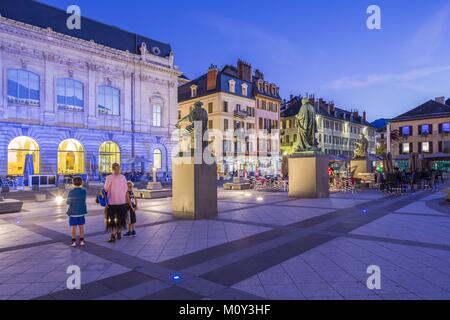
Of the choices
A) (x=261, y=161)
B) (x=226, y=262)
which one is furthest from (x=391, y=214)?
(x=261, y=161)

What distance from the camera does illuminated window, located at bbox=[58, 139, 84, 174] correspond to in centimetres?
2997

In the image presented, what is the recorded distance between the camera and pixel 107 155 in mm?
33438

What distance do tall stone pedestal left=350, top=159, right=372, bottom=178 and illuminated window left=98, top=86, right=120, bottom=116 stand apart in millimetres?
24940

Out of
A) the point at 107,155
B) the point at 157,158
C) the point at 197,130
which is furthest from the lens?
the point at 157,158

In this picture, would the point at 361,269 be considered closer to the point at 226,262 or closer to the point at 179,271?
the point at 226,262

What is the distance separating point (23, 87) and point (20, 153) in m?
5.80

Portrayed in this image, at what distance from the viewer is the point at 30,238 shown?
801cm

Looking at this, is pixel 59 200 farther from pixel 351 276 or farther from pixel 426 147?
pixel 426 147

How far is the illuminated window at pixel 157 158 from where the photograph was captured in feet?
125

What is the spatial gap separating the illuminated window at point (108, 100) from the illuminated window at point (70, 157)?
4651 mm

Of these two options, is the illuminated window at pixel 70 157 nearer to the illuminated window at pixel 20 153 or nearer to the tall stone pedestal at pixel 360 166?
the illuminated window at pixel 20 153

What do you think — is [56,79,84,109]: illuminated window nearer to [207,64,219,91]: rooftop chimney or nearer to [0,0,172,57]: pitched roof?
[0,0,172,57]: pitched roof

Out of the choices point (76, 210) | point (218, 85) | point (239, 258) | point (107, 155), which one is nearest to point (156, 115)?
point (107, 155)

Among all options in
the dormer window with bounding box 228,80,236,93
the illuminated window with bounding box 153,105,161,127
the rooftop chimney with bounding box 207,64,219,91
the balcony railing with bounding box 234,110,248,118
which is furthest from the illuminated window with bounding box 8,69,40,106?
the balcony railing with bounding box 234,110,248,118
